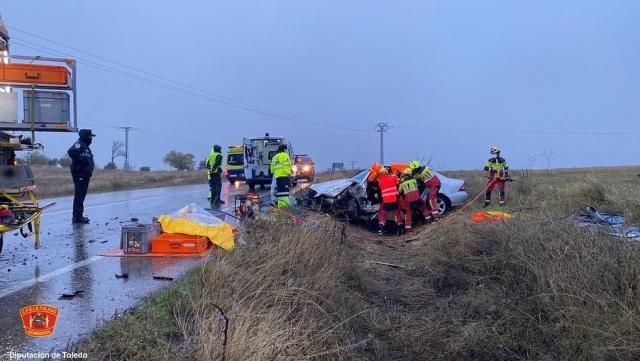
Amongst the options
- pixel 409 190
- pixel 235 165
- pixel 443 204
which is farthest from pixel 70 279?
pixel 235 165

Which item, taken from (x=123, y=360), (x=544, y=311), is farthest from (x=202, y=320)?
(x=544, y=311)

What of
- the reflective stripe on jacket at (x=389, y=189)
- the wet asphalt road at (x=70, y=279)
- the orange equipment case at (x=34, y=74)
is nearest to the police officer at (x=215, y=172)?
the wet asphalt road at (x=70, y=279)

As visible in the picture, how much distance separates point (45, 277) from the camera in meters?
5.63

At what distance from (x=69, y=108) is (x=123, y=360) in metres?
Answer: 4.59

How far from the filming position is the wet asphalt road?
383 cm

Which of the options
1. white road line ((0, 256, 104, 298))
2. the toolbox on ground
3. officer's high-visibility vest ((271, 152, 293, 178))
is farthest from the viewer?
officer's high-visibility vest ((271, 152, 293, 178))

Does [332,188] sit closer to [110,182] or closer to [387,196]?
[387,196]

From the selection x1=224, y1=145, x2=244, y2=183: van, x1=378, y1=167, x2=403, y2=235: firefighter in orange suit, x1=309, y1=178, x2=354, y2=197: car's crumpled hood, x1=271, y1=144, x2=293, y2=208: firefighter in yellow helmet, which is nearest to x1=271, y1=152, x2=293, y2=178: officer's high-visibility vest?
x1=271, y1=144, x2=293, y2=208: firefighter in yellow helmet

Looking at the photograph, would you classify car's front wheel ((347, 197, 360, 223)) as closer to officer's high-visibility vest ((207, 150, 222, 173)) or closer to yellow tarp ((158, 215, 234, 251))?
officer's high-visibility vest ((207, 150, 222, 173))

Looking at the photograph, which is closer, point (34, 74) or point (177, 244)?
point (34, 74)

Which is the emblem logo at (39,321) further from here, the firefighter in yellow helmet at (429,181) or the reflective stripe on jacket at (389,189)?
the firefighter in yellow helmet at (429,181)

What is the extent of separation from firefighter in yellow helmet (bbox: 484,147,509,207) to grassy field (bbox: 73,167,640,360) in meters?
7.64

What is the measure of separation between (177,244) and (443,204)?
8183 mm

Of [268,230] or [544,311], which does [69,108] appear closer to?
Answer: [268,230]
